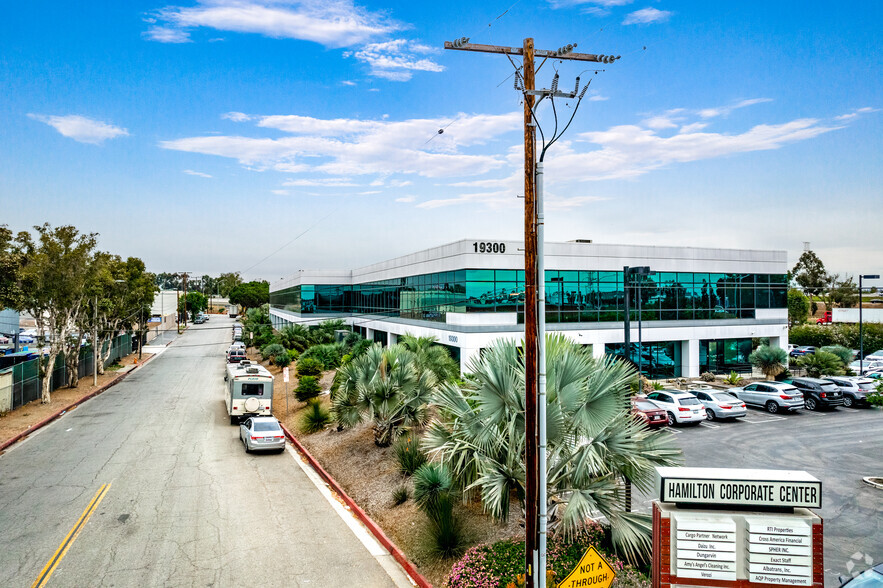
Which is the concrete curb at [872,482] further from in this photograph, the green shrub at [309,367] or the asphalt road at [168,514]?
the green shrub at [309,367]

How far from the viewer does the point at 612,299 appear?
126ft

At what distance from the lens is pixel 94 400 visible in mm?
33812

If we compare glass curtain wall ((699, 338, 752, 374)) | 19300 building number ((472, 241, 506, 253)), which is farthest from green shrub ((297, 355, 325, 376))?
glass curtain wall ((699, 338, 752, 374))

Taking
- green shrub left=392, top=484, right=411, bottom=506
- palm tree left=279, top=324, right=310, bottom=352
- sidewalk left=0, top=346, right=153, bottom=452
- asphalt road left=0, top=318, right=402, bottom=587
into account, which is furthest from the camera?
palm tree left=279, top=324, right=310, bottom=352

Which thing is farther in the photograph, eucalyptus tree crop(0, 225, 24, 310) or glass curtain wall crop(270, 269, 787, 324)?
glass curtain wall crop(270, 269, 787, 324)

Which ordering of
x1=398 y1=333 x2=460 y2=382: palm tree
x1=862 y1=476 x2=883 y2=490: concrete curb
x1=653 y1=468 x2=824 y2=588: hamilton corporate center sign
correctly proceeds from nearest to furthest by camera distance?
x1=653 y1=468 x2=824 y2=588: hamilton corporate center sign → x1=862 y1=476 x2=883 y2=490: concrete curb → x1=398 y1=333 x2=460 y2=382: palm tree

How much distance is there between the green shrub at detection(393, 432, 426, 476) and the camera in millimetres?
16016

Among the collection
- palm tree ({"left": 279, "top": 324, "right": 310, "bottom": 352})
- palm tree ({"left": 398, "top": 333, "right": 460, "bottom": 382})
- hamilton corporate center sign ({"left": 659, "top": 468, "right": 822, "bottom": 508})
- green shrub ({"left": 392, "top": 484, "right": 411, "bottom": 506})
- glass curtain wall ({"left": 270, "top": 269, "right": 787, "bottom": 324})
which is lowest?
green shrub ({"left": 392, "top": 484, "right": 411, "bottom": 506})

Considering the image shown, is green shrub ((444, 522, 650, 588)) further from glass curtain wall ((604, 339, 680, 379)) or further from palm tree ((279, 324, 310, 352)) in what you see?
palm tree ((279, 324, 310, 352))

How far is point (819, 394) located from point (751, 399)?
3168 mm

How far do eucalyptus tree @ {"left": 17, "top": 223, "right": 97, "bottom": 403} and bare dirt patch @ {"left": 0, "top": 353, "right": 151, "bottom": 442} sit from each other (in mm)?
1028

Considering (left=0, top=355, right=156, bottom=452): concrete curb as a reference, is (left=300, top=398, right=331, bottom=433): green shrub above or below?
above

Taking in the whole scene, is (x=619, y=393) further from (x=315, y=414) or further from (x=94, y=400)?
(x=94, y=400)

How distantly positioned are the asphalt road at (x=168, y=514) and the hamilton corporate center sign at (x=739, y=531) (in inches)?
212
